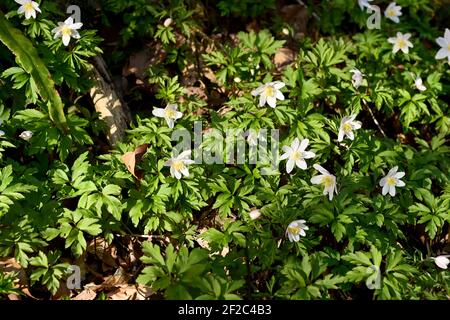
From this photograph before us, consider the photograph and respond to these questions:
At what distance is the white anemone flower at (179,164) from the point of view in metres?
3.72

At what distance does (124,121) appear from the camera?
175 inches

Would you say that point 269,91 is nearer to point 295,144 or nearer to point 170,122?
point 295,144

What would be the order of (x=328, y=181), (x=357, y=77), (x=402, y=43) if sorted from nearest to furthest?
(x=328, y=181), (x=357, y=77), (x=402, y=43)

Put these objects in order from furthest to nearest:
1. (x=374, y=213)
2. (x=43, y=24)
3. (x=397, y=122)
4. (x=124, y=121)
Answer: (x=397, y=122), (x=124, y=121), (x=43, y=24), (x=374, y=213)

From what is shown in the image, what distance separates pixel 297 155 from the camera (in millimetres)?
3836

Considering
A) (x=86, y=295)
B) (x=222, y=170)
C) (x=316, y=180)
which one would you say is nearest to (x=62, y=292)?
(x=86, y=295)

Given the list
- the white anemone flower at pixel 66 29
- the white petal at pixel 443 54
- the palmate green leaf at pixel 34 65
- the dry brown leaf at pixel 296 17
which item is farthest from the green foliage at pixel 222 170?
the dry brown leaf at pixel 296 17

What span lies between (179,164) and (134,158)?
1.07ft

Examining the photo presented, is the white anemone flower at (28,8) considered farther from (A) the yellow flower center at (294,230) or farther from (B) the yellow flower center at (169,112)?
(A) the yellow flower center at (294,230)

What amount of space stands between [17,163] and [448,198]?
2.94m

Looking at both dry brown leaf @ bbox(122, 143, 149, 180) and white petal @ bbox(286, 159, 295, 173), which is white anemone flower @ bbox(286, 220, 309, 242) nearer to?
white petal @ bbox(286, 159, 295, 173)

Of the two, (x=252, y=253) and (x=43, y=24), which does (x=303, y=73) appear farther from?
(x=43, y=24)
